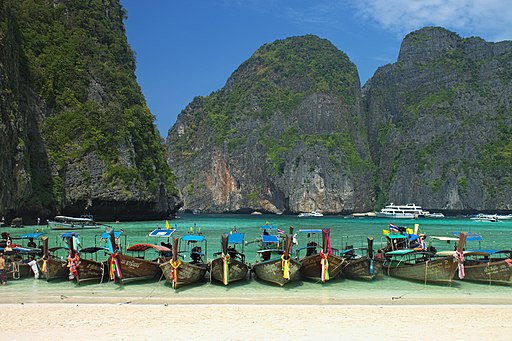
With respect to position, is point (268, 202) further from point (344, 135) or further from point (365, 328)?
point (365, 328)

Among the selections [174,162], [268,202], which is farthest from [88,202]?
[174,162]

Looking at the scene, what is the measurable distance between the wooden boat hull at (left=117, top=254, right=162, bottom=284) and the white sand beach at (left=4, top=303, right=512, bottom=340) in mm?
3454

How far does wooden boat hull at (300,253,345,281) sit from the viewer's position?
19797mm

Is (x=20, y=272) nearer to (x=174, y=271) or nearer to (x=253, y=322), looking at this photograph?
(x=174, y=271)

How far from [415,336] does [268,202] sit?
5561 inches

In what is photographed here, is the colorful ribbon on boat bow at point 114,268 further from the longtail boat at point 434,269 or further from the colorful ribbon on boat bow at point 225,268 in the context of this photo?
the longtail boat at point 434,269

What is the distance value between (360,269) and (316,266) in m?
2.16

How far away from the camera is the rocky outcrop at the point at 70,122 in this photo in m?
55.3

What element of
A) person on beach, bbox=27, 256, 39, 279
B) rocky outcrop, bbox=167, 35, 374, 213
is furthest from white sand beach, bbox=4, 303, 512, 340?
rocky outcrop, bbox=167, 35, 374, 213

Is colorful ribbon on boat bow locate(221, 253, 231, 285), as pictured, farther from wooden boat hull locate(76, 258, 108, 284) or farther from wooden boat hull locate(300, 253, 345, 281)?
wooden boat hull locate(76, 258, 108, 284)

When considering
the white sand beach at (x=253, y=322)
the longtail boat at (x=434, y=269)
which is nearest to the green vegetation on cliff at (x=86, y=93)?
the longtail boat at (x=434, y=269)

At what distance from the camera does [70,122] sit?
6675 centimetres

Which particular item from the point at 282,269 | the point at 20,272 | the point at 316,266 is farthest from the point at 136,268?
the point at 316,266

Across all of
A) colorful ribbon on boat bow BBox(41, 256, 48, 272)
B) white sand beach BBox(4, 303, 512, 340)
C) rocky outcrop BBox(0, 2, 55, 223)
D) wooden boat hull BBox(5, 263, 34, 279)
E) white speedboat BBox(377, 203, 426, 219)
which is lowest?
white speedboat BBox(377, 203, 426, 219)
